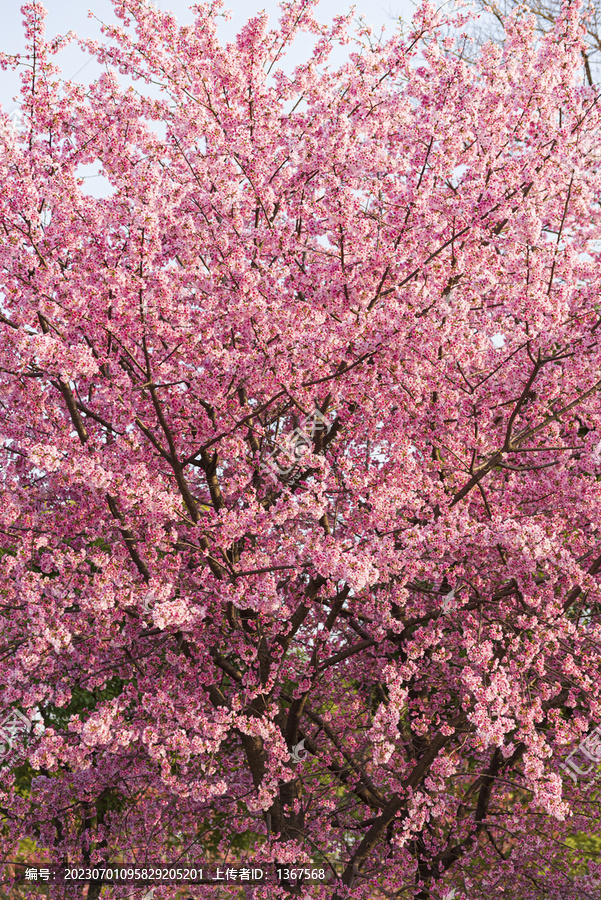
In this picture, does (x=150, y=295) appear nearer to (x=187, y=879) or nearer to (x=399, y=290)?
(x=399, y=290)

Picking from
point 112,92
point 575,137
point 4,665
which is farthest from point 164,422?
point 575,137

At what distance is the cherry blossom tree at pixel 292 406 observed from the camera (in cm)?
604

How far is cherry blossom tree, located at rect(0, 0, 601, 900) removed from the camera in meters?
6.04

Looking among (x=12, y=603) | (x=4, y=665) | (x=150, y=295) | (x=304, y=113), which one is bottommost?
(x=4, y=665)

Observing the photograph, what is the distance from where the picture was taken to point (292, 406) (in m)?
8.01

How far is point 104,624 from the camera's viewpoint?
6.13 m

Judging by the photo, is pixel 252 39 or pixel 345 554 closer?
pixel 345 554

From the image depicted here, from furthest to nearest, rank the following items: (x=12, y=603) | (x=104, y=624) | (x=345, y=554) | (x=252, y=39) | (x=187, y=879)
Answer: (x=187, y=879), (x=252, y=39), (x=12, y=603), (x=104, y=624), (x=345, y=554)

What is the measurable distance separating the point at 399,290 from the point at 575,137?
110 inches

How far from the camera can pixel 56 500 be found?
730cm

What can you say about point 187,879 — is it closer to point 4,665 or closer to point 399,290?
point 4,665

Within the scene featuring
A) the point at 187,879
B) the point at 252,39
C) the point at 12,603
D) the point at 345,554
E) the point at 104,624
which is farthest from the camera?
the point at 187,879

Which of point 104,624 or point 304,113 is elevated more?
point 304,113

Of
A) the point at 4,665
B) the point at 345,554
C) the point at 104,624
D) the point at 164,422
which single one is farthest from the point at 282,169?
the point at 4,665
